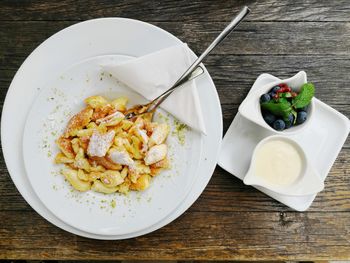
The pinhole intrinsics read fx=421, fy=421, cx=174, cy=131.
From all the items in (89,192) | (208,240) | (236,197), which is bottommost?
(208,240)

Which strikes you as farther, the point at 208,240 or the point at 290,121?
the point at 208,240

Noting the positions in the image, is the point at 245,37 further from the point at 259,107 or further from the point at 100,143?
the point at 100,143

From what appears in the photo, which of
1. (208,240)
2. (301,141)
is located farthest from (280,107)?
(208,240)

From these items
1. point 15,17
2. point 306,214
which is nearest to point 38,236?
point 15,17

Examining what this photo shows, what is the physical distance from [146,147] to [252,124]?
0.34 m

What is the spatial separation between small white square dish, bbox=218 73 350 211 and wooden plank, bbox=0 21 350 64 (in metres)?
0.13

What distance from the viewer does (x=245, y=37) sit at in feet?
4.42

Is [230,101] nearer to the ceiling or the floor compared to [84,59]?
nearer to the floor

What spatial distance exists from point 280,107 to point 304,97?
7 cm

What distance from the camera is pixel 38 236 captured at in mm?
1342

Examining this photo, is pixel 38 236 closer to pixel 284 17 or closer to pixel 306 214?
pixel 306 214

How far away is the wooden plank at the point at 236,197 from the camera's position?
1.34 m

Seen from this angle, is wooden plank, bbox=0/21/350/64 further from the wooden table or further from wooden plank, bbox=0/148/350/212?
wooden plank, bbox=0/148/350/212

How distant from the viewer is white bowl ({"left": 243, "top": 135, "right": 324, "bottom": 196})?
1187 millimetres
